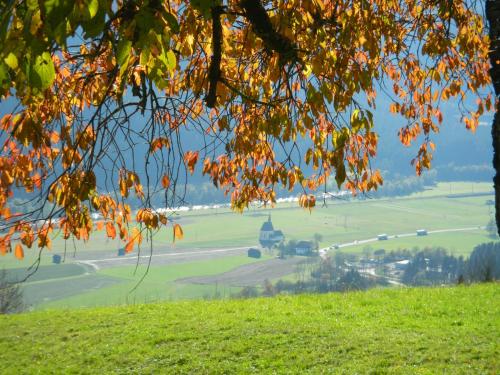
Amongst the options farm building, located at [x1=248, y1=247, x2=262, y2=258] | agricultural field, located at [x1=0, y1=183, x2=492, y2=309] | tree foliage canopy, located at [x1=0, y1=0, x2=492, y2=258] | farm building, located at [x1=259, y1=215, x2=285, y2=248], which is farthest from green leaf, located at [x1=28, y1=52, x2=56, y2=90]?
farm building, located at [x1=259, y1=215, x2=285, y2=248]

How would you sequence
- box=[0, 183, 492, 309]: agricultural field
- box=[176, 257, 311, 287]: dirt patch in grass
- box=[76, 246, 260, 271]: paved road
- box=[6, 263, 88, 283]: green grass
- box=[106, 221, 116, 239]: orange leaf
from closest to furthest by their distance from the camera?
box=[106, 221, 116, 239]: orange leaf < box=[0, 183, 492, 309]: agricultural field < box=[176, 257, 311, 287]: dirt patch in grass < box=[6, 263, 88, 283]: green grass < box=[76, 246, 260, 271]: paved road

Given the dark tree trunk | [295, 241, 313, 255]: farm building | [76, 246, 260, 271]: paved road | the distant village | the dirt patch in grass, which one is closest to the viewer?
the dark tree trunk

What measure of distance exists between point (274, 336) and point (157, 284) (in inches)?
1920

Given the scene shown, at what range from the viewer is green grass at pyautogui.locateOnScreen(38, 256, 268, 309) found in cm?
4484

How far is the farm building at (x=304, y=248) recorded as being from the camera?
72.4 meters

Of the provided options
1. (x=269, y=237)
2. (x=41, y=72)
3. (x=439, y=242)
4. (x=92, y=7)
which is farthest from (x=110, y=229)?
(x=269, y=237)

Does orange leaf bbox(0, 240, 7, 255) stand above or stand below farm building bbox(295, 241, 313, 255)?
above

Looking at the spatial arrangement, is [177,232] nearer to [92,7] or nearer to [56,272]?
[92,7]

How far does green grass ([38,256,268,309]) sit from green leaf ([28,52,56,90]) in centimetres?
3859

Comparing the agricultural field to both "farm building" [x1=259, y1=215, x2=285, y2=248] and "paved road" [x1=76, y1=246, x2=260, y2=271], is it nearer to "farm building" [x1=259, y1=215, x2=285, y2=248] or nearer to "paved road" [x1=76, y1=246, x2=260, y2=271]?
"paved road" [x1=76, y1=246, x2=260, y2=271]

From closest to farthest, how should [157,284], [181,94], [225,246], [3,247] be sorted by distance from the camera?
[3,247] → [181,94] → [157,284] → [225,246]

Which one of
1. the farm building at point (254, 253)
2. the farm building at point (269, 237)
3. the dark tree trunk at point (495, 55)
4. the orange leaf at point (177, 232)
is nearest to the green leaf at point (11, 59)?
the orange leaf at point (177, 232)

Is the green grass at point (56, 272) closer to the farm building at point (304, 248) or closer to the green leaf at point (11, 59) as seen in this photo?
the farm building at point (304, 248)

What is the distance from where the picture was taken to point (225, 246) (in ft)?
262
